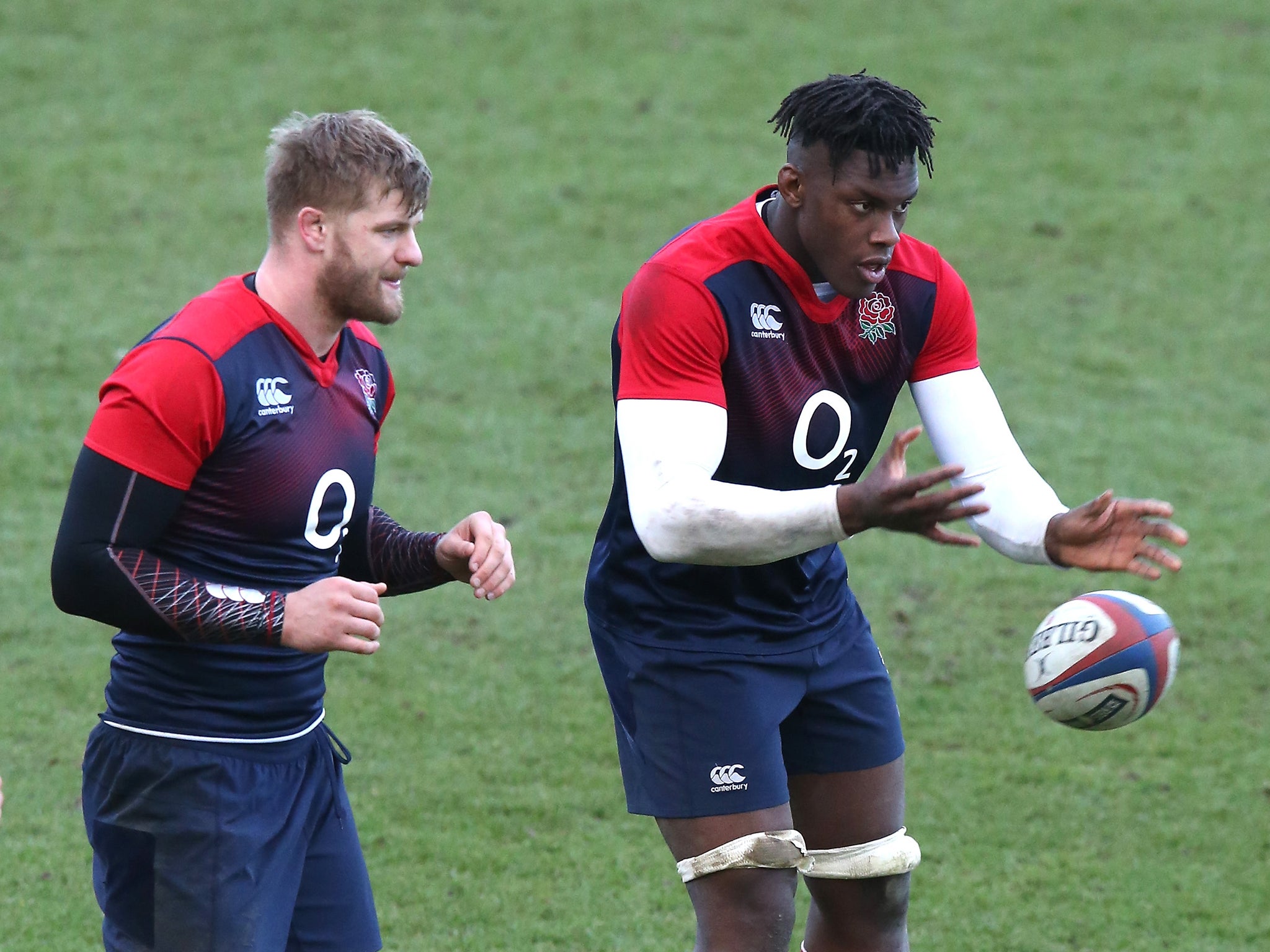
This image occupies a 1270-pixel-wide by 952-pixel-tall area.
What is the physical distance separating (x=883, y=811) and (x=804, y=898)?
1621 millimetres

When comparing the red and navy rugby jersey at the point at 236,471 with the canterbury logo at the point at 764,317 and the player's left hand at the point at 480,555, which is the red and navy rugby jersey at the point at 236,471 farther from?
the canterbury logo at the point at 764,317

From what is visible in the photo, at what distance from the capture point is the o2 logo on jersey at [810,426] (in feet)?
14.3

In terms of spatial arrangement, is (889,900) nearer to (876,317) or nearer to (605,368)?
(876,317)

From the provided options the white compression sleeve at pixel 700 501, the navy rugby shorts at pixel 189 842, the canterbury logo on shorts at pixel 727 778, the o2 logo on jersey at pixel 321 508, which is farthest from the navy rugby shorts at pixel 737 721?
the navy rugby shorts at pixel 189 842

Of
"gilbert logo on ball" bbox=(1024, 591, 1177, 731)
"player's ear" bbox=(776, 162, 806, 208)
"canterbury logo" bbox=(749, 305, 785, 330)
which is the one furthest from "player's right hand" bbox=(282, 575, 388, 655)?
"gilbert logo on ball" bbox=(1024, 591, 1177, 731)

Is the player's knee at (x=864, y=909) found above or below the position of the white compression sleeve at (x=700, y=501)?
below

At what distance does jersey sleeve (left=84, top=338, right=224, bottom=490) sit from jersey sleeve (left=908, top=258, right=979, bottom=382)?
1.95m

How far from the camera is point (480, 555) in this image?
4121mm

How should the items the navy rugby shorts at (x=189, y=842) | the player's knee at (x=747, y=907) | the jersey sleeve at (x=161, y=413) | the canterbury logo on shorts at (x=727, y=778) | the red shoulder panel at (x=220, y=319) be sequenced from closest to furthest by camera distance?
the jersey sleeve at (x=161, y=413), the red shoulder panel at (x=220, y=319), the navy rugby shorts at (x=189, y=842), the player's knee at (x=747, y=907), the canterbury logo on shorts at (x=727, y=778)

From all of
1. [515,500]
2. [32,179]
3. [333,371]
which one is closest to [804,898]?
[333,371]

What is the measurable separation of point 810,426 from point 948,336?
0.53 meters

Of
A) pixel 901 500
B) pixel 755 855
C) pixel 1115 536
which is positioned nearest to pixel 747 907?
pixel 755 855

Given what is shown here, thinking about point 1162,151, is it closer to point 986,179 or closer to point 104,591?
point 986,179

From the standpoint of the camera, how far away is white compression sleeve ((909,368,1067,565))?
4.46 meters
